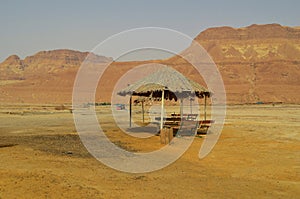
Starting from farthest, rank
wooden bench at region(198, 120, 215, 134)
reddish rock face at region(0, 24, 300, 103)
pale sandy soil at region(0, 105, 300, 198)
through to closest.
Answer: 1. reddish rock face at region(0, 24, 300, 103)
2. wooden bench at region(198, 120, 215, 134)
3. pale sandy soil at region(0, 105, 300, 198)

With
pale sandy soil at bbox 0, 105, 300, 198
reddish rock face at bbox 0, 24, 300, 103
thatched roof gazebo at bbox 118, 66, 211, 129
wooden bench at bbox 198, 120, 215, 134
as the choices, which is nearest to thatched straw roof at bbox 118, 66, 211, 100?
thatched roof gazebo at bbox 118, 66, 211, 129

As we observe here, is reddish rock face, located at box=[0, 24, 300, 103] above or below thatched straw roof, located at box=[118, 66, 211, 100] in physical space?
above

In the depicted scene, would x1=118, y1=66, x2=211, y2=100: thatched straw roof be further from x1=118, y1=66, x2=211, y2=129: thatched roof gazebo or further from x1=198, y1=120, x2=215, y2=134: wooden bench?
x1=198, y1=120, x2=215, y2=134: wooden bench

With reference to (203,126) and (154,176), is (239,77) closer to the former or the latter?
(203,126)

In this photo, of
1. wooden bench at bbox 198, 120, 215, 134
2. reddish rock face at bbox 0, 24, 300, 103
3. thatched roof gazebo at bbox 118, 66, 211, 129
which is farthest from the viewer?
reddish rock face at bbox 0, 24, 300, 103

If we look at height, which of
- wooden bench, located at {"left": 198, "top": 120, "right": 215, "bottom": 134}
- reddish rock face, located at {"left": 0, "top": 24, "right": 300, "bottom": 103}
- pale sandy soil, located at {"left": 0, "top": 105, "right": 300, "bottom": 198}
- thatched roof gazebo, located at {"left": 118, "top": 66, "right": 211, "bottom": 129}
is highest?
reddish rock face, located at {"left": 0, "top": 24, "right": 300, "bottom": 103}

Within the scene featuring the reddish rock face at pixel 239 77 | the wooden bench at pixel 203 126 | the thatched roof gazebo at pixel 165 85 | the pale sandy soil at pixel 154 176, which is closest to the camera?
the pale sandy soil at pixel 154 176

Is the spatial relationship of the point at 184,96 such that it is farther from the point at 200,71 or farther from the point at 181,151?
the point at 200,71

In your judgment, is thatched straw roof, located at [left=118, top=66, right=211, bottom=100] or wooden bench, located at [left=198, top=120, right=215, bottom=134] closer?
thatched straw roof, located at [left=118, top=66, right=211, bottom=100]

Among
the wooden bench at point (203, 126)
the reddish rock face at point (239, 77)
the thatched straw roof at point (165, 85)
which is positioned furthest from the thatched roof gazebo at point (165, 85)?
the reddish rock face at point (239, 77)

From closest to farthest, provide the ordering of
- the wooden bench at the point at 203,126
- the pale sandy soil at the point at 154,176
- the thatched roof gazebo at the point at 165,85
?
1. the pale sandy soil at the point at 154,176
2. the thatched roof gazebo at the point at 165,85
3. the wooden bench at the point at 203,126

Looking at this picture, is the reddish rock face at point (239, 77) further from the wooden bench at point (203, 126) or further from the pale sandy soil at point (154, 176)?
the pale sandy soil at point (154, 176)

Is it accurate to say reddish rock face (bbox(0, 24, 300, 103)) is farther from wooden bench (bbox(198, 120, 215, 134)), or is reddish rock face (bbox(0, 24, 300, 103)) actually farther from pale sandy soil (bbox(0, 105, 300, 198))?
pale sandy soil (bbox(0, 105, 300, 198))

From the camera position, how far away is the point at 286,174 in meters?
9.42
